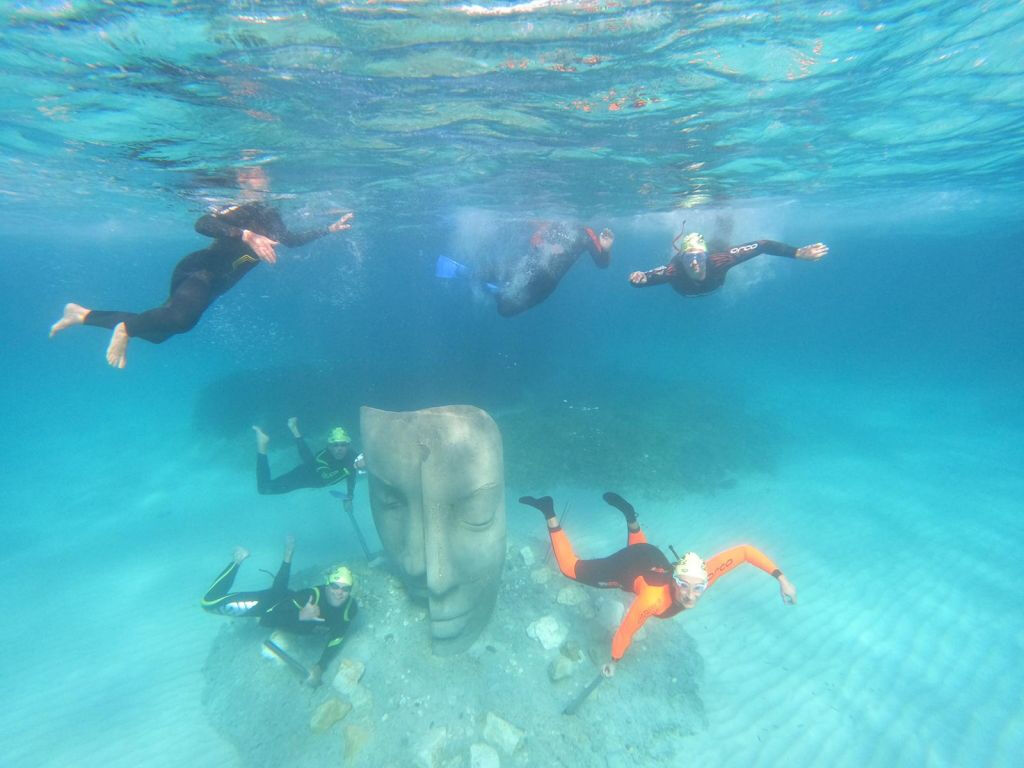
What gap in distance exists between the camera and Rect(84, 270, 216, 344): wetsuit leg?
504 cm

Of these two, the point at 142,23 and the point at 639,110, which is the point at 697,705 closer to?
the point at 639,110

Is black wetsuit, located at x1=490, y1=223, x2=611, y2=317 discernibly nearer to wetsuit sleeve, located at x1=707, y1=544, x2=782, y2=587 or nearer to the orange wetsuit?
the orange wetsuit

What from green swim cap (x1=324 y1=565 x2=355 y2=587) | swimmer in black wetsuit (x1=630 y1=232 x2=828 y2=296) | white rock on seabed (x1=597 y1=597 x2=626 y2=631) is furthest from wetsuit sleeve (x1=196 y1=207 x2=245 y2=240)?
white rock on seabed (x1=597 y1=597 x2=626 y2=631)

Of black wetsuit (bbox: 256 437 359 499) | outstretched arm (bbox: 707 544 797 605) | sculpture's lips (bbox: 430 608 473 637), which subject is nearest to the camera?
sculpture's lips (bbox: 430 608 473 637)

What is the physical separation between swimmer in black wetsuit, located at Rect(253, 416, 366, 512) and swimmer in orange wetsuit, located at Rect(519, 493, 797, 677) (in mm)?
4440

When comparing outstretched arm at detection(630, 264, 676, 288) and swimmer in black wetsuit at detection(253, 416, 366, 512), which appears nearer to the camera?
outstretched arm at detection(630, 264, 676, 288)

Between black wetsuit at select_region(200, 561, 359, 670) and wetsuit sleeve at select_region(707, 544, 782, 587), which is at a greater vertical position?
wetsuit sleeve at select_region(707, 544, 782, 587)

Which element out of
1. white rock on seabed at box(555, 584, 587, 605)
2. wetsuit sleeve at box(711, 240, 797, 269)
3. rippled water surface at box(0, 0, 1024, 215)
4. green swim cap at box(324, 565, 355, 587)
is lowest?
white rock on seabed at box(555, 584, 587, 605)

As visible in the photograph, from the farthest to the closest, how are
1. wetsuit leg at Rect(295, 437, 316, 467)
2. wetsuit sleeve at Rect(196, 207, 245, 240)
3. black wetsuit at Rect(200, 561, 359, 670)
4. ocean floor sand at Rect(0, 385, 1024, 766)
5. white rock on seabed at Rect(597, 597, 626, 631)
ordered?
wetsuit leg at Rect(295, 437, 316, 467), white rock on seabed at Rect(597, 597, 626, 631), black wetsuit at Rect(200, 561, 359, 670), ocean floor sand at Rect(0, 385, 1024, 766), wetsuit sleeve at Rect(196, 207, 245, 240)

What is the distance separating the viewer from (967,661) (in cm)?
733

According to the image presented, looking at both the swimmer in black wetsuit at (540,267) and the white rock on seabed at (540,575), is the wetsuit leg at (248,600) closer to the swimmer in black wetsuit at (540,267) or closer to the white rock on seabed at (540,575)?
the white rock on seabed at (540,575)

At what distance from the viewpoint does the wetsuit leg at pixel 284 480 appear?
9.49 metres

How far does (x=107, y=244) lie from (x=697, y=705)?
4348 cm

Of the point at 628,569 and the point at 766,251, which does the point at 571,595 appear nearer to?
the point at 628,569
